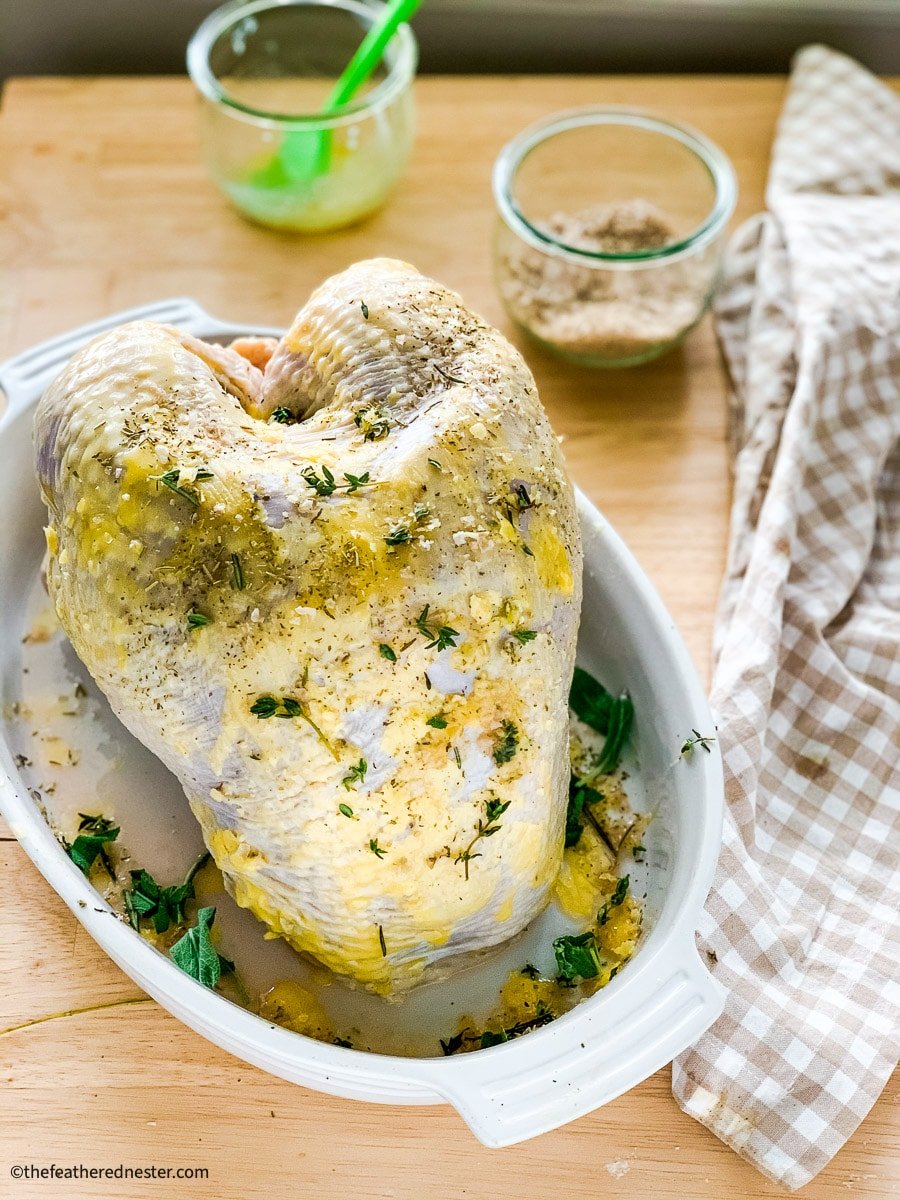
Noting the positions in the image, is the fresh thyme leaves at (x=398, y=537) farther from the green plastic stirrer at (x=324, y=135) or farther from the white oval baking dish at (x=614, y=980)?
the green plastic stirrer at (x=324, y=135)

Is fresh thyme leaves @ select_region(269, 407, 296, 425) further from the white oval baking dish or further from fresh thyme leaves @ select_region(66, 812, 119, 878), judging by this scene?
fresh thyme leaves @ select_region(66, 812, 119, 878)

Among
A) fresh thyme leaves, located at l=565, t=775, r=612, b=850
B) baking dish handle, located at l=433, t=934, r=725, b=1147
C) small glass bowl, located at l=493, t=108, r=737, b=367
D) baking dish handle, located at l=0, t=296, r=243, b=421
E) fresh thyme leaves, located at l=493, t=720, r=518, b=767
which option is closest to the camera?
baking dish handle, located at l=433, t=934, r=725, b=1147

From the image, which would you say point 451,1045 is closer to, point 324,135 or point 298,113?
point 324,135

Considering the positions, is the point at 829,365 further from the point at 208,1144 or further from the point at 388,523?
the point at 208,1144

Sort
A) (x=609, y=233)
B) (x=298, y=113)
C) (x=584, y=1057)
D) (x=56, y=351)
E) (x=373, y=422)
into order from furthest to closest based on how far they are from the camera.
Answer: (x=298, y=113), (x=609, y=233), (x=56, y=351), (x=373, y=422), (x=584, y=1057)

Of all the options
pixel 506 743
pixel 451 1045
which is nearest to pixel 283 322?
pixel 506 743

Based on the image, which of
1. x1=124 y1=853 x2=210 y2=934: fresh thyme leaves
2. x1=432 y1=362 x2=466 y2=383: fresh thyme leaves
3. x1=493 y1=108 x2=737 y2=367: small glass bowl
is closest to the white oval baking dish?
x1=124 y1=853 x2=210 y2=934: fresh thyme leaves

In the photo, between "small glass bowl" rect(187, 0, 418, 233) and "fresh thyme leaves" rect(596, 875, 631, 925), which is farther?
"small glass bowl" rect(187, 0, 418, 233)
